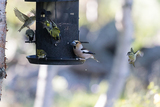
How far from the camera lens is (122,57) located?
977cm

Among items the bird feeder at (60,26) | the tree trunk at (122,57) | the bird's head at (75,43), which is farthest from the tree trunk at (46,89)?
the bird's head at (75,43)

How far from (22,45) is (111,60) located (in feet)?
18.6

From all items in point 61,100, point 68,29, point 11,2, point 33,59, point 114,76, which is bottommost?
point 61,100

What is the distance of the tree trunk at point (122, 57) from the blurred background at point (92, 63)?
163mm

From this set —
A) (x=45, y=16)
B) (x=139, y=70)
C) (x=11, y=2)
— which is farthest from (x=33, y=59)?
(x=139, y=70)

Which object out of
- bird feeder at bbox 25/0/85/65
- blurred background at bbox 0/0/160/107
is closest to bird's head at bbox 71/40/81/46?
bird feeder at bbox 25/0/85/65

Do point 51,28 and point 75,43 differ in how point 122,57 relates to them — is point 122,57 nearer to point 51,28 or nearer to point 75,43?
Answer: point 75,43

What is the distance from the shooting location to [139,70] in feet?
44.2

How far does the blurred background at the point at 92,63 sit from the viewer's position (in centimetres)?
1150

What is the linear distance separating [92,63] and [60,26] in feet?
35.1

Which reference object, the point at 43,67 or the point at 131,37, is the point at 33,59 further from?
the point at 131,37

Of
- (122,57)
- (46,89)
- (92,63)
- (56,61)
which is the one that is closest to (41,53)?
(56,61)

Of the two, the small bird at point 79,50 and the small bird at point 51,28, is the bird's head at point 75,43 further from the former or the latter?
the small bird at point 51,28

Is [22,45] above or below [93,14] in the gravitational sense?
below
